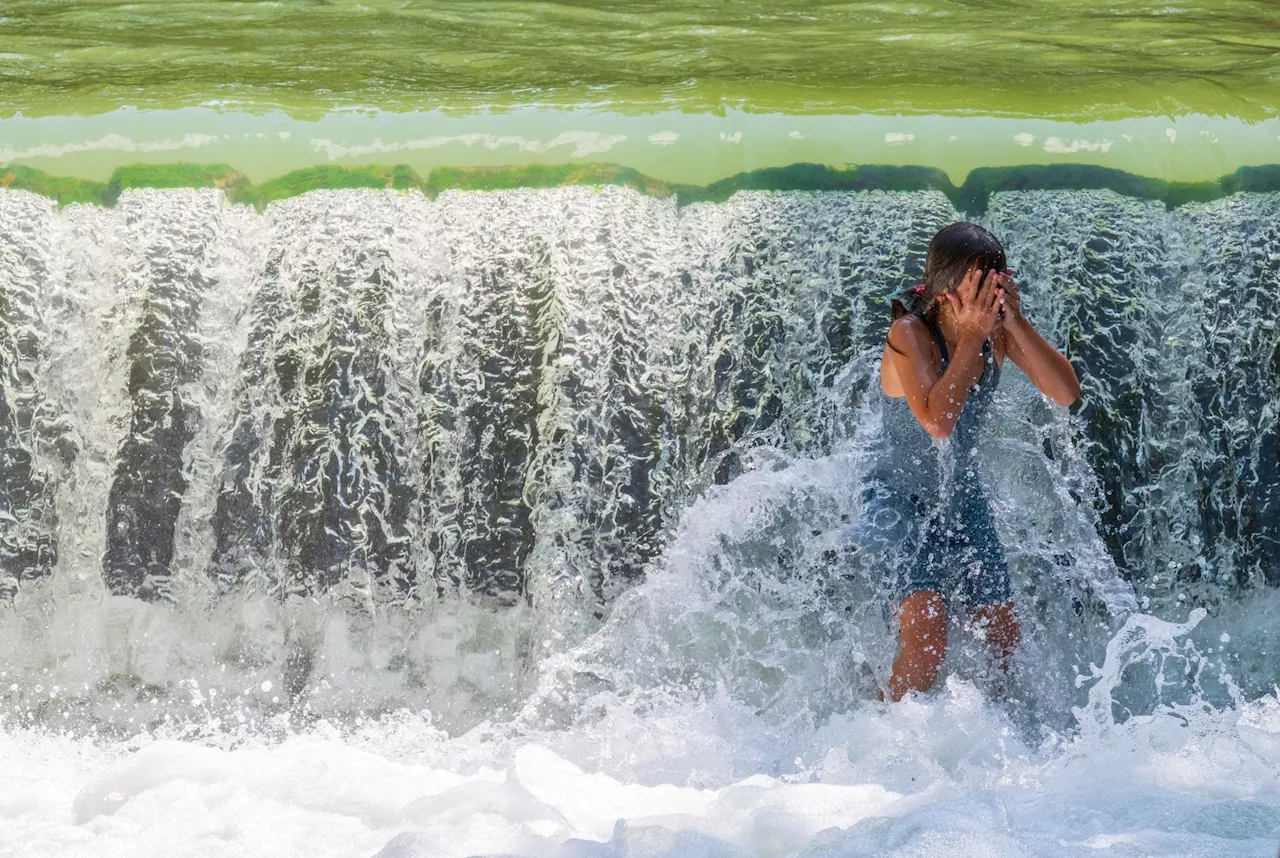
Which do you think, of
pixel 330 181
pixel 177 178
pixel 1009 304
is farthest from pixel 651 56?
pixel 1009 304

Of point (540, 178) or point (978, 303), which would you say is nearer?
point (978, 303)

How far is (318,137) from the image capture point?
4.04 metres

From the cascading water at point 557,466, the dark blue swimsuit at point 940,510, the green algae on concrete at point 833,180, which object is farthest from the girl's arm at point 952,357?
the green algae on concrete at point 833,180

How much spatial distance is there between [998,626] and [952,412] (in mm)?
576

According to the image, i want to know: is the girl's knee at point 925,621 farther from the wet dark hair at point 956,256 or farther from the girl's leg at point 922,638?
the wet dark hair at point 956,256

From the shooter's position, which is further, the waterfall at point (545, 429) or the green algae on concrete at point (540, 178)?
the green algae on concrete at point (540, 178)

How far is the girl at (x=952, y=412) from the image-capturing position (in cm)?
280

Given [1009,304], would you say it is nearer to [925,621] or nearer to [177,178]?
[925,621]

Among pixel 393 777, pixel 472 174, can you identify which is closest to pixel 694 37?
pixel 472 174

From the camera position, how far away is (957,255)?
280cm

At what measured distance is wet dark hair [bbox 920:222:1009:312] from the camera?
9.18ft

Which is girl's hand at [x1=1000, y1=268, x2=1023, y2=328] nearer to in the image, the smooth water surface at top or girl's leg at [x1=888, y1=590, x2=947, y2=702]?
girl's leg at [x1=888, y1=590, x2=947, y2=702]

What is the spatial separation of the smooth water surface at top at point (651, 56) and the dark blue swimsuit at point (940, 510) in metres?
1.37

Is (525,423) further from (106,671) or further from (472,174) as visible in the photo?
(106,671)
